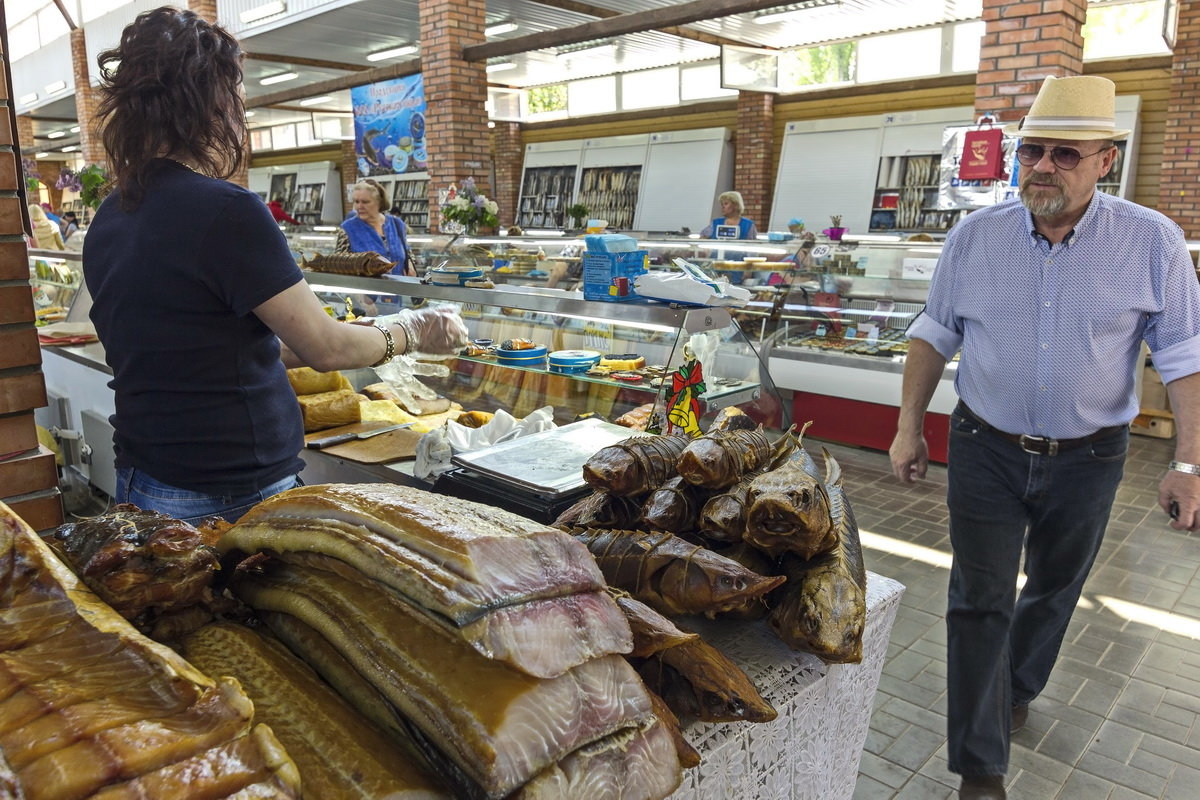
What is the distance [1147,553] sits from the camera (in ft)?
16.8

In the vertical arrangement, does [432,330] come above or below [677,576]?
above

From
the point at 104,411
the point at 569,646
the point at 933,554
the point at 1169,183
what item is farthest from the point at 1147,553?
the point at 1169,183

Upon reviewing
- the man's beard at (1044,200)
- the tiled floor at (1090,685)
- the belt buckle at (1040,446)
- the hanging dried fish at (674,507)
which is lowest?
the tiled floor at (1090,685)

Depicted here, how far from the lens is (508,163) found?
69.5 ft

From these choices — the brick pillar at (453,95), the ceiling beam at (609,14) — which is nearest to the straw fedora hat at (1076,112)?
the brick pillar at (453,95)

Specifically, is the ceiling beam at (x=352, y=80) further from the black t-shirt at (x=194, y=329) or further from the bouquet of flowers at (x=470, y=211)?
the black t-shirt at (x=194, y=329)

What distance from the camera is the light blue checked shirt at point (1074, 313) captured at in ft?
8.42

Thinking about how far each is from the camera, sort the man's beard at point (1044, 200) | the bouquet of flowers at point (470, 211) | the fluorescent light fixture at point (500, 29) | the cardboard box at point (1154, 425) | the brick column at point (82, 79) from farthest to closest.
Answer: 1. the brick column at point (82, 79)
2. the fluorescent light fixture at point (500, 29)
3. the bouquet of flowers at point (470, 211)
4. the cardboard box at point (1154, 425)
5. the man's beard at point (1044, 200)

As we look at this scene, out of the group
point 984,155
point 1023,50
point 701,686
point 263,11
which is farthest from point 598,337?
point 263,11

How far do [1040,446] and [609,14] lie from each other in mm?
12566

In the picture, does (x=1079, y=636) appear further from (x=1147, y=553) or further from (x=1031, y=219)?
(x=1031, y=219)

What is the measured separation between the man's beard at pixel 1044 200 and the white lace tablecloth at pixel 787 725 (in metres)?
1.57

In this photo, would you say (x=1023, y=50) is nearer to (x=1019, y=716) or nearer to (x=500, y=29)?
(x=1019, y=716)

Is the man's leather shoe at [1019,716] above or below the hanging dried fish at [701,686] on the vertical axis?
below
